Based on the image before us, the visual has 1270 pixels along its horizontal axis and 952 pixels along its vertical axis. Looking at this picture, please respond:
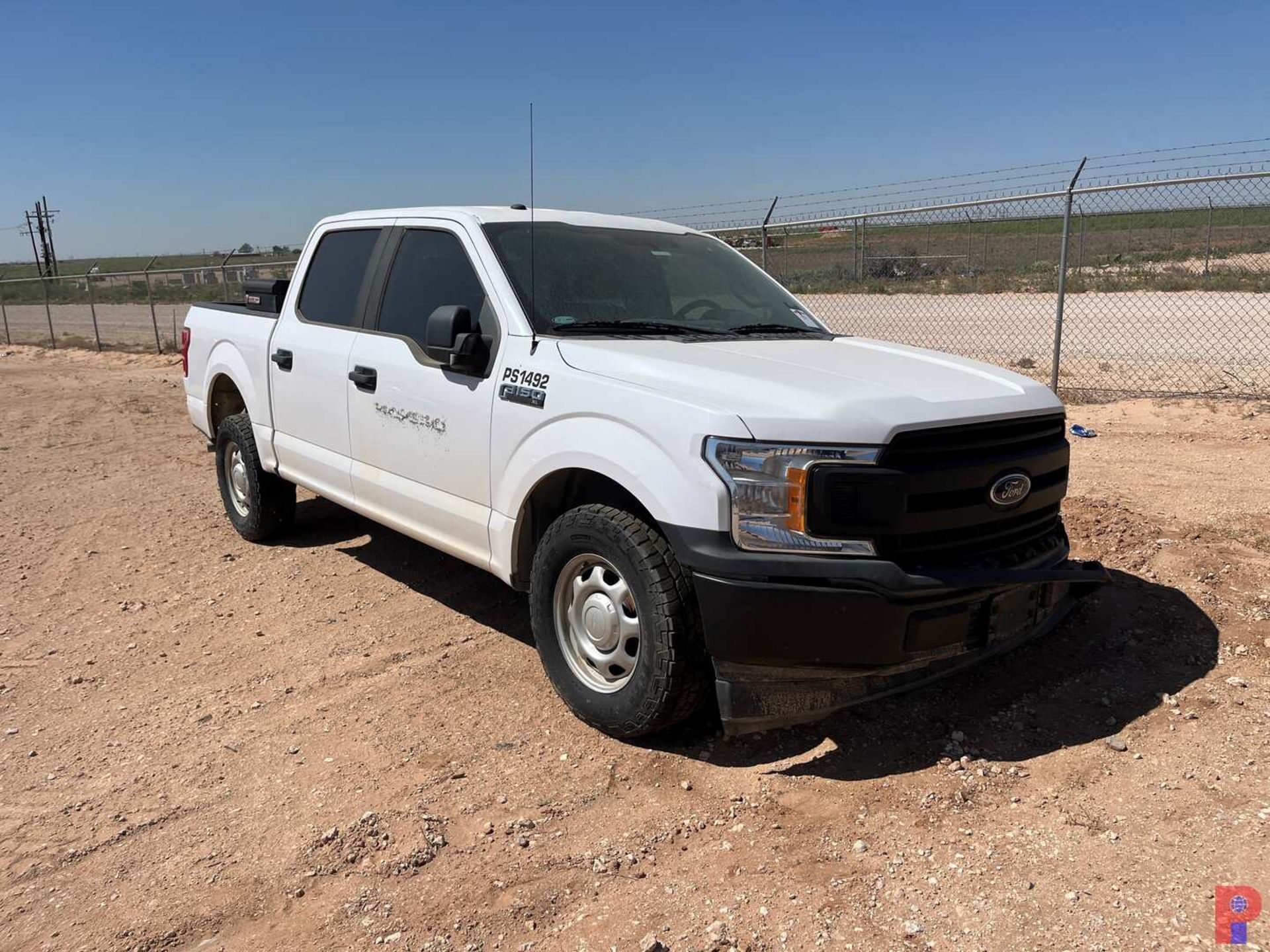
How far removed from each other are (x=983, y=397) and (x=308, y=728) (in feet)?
9.34

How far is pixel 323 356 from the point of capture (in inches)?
198

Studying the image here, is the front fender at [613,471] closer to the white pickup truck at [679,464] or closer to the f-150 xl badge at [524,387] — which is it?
the white pickup truck at [679,464]

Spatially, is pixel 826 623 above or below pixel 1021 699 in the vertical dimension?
above

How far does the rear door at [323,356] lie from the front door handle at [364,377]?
0.44ft

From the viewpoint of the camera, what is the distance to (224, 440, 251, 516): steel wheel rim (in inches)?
246

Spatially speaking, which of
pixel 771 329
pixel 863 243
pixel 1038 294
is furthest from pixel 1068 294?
pixel 771 329

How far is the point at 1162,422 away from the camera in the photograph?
855cm

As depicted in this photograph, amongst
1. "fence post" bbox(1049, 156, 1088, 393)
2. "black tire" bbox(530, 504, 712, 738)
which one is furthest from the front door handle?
"fence post" bbox(1049, 156, 1088, 393)

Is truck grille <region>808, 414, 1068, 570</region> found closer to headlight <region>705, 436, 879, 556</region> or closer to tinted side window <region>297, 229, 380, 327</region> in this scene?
headlight <region>705, 436, 879, 556</region>

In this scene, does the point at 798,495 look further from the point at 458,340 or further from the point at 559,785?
the point at 458,340

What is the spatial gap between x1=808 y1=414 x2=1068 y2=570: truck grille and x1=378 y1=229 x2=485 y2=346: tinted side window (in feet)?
6.25

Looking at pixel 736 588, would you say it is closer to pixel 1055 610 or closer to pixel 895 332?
pixel 1055 610

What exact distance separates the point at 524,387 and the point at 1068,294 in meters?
21.7

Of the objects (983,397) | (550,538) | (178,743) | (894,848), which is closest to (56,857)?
(178,743)
